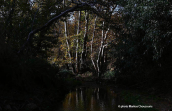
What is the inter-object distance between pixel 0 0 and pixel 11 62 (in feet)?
13.5

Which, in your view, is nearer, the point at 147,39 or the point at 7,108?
Result: the point at 7,108

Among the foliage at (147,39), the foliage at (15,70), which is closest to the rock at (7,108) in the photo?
the foliage at (15,70)

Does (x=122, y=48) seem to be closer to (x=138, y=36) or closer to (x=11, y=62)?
(x=138, y=36)

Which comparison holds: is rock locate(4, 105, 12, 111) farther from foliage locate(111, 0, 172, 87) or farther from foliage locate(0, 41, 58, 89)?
foliage locate(111, 0, 172, 87)

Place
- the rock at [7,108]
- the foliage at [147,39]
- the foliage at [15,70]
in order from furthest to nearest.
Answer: the foliage at [147,39], the foliage at [15,70], the rock at [7,108]

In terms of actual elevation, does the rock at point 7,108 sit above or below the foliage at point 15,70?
below

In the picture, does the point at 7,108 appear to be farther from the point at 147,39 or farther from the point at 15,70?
the point at 147,39

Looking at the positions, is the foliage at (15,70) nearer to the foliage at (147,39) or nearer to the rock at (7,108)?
the rock at (7,108)

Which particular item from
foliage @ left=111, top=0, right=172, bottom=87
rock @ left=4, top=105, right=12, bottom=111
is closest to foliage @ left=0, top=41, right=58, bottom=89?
rock @ left=4, top=105, right=12, bottom=111

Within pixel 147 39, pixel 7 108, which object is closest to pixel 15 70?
pixel 7 108

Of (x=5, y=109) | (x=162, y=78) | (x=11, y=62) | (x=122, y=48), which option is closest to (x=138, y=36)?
(x=122, y=48)

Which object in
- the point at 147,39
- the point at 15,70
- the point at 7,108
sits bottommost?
the point at 7,108

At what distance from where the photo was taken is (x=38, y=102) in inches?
251

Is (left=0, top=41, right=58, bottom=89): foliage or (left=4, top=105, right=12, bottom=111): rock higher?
(left=0, top=41, right=58, bottom=89): foliage
